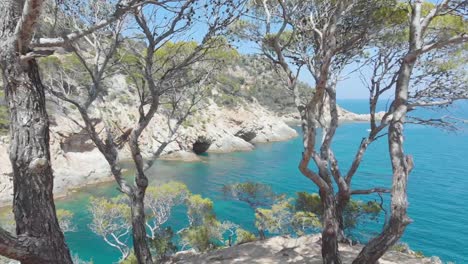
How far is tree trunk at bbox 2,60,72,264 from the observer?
8.25ft

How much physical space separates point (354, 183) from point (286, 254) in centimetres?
1877

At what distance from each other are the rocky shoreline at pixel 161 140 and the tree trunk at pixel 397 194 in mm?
8435

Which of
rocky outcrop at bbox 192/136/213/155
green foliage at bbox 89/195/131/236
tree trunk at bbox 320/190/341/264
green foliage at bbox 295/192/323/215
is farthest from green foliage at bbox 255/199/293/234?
rocky outcrop at bbox 192/136/213/155

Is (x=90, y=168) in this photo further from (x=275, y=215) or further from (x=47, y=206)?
(x=47, y=206)

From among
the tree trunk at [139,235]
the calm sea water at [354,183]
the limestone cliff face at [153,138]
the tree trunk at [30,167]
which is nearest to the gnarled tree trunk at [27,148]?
the tree trunk at [30,167]

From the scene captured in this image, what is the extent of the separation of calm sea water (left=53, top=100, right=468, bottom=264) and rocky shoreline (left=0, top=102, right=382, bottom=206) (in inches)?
56.9

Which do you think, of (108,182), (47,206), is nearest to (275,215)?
(47,206)

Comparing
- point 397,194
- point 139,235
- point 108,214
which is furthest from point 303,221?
point 108,214

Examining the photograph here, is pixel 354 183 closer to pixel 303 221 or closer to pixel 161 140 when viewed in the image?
pixel 161 140

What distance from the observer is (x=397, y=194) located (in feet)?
14.0

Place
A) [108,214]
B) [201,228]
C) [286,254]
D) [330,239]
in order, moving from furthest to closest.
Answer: [108,214] → [201,228] → [286,254] → [330,239]

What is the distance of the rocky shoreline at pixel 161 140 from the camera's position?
20828 mm

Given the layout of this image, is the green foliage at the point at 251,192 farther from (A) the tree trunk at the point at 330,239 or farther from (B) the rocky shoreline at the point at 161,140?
(A) the tree trunk at the point at 330,239

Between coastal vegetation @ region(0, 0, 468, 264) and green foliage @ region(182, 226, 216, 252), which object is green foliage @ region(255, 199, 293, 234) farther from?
→ green foliage @ region(182, 226, 216, 252)
